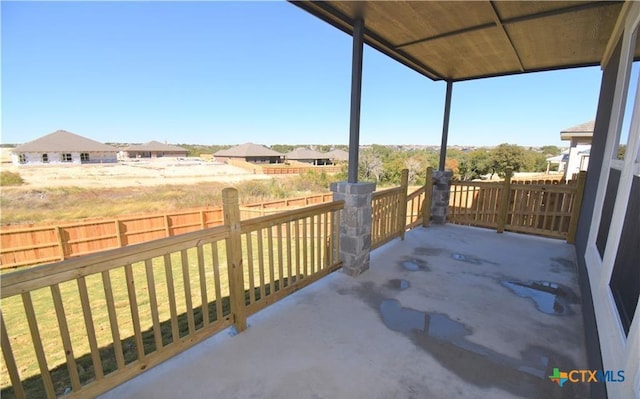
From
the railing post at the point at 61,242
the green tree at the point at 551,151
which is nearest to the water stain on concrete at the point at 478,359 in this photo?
the railing post at the point at 61,242

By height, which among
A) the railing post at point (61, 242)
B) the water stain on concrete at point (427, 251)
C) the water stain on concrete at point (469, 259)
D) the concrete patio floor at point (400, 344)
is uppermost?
the concrete patio floor at point (400, 344)

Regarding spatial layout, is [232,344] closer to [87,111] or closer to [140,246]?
[140,246]

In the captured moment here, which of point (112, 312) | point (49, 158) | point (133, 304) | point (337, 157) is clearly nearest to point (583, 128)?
point (133, 304)

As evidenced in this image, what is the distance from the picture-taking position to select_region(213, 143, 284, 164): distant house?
130 ft

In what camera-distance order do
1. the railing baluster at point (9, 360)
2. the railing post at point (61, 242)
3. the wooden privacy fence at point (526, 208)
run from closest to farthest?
1. the railing baluster at point (9, 360)
2. the wooden privacy fence at point (526, 208)
3. the railing post at point (61, 242)

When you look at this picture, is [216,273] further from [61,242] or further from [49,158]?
[49,158]

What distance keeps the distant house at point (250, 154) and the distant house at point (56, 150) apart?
17.5 metres

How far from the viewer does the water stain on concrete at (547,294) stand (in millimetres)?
2658

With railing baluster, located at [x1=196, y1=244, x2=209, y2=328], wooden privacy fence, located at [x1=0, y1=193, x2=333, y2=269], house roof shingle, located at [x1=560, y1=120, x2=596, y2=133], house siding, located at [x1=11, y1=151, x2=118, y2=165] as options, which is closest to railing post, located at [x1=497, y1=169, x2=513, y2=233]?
railing baluster, located at [x1=196, y1=244, x2=209, y2=328]

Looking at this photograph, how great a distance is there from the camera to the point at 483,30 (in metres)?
2.98

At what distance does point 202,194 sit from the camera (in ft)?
49.0

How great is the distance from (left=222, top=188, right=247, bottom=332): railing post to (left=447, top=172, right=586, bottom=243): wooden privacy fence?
16.0 ft

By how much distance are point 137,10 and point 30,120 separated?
459cm

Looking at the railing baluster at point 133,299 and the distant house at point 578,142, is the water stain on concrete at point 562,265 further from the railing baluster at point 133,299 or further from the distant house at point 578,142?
the distant house at point 578,142
